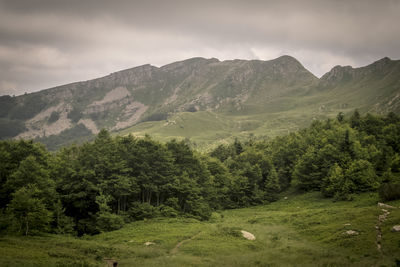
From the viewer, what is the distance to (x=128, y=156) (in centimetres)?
6269

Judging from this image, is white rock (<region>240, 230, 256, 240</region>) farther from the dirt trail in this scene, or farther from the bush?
the bush

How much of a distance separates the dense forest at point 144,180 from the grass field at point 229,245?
6.26 meters

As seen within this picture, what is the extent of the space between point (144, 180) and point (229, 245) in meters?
28.8

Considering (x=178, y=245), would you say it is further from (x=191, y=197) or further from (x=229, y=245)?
(x=191, y=197)

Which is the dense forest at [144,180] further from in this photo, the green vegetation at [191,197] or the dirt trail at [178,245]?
the dirt trail at [178,245]

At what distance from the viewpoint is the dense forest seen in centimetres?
4803

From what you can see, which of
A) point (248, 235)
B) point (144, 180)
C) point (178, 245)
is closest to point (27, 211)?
point (144, 180)

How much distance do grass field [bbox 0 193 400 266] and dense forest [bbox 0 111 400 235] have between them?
246 inches

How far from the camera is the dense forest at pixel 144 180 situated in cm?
4803

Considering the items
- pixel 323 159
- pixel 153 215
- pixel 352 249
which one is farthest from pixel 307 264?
pixel 323 159

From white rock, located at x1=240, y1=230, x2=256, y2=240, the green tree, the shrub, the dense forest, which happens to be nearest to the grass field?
white rock, located at x1=240, y1=230, x2=256, y2=240

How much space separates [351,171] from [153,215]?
53171mm

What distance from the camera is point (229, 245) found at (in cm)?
3969

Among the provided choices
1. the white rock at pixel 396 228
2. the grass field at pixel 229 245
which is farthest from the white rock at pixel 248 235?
the white rock at pixel 396 228
